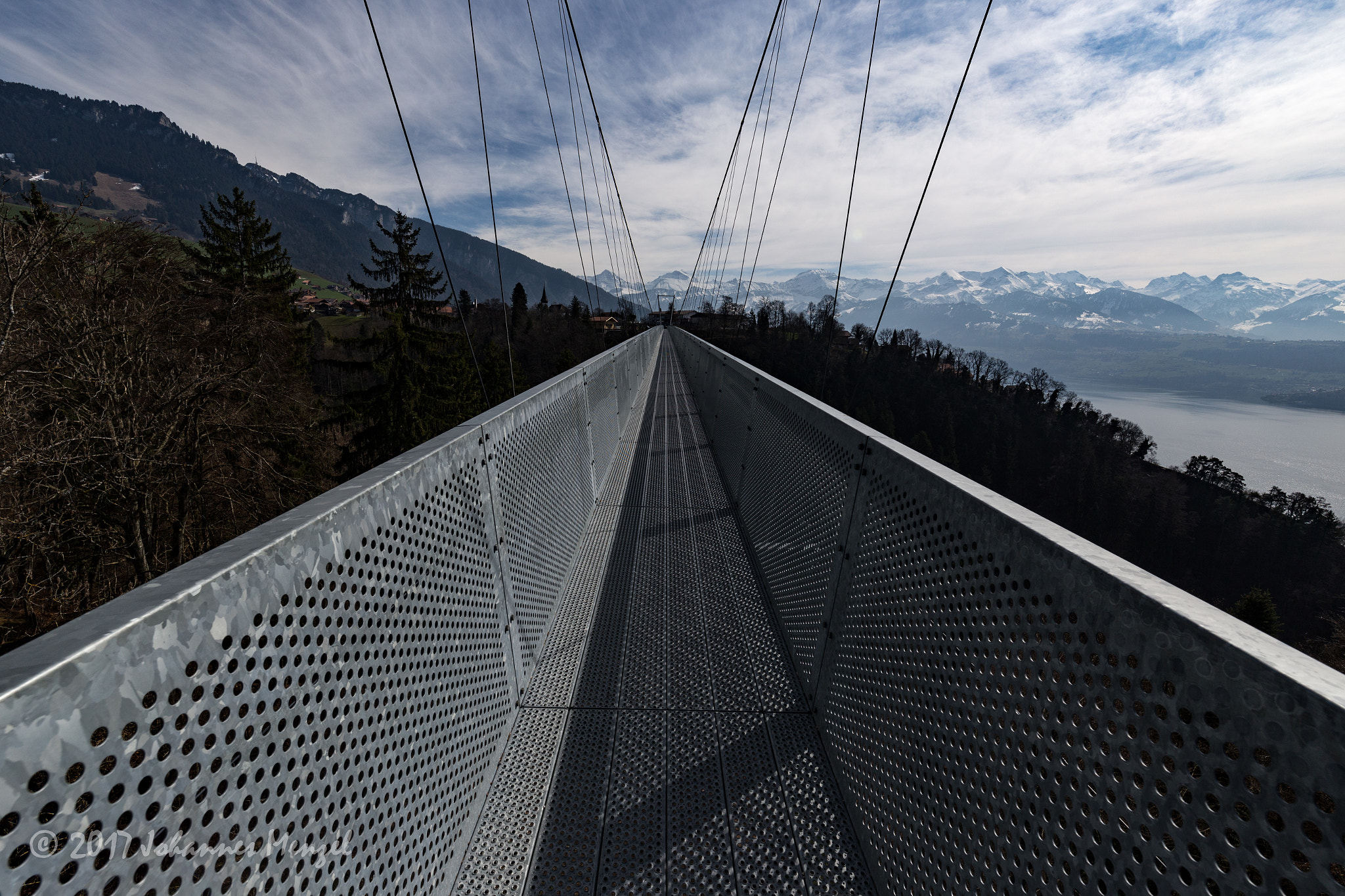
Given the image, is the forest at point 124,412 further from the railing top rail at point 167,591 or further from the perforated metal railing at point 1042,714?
the perforated metal railing at point 1042,714

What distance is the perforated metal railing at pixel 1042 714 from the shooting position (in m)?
0.77

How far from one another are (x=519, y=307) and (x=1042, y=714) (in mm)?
76994

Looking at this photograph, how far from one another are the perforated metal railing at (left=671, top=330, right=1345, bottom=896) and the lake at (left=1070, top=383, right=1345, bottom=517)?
3496 inches

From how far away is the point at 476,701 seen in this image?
1.88m

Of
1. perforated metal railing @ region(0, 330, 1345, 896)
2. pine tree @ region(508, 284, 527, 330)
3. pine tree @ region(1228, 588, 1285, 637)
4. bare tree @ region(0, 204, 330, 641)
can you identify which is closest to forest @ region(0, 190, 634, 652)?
bare tree @ region(0, 204, 330, 641)

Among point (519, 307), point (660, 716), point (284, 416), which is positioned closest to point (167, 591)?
point (660, 716)

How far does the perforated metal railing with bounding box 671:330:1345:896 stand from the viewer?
30.3 inches

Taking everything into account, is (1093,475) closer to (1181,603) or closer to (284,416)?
(284,416)

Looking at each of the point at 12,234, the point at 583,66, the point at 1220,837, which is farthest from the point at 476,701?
the point at 583,66

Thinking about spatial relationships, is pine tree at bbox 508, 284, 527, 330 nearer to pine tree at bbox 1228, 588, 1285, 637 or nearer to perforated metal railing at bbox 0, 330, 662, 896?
pine tree at bbox 1228, 588, 1285, 637

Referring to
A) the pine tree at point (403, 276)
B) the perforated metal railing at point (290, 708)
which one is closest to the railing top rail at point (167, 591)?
the perforated metal railing at point (290, 708)

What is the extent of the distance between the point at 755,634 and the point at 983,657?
Result: 1.55 meters

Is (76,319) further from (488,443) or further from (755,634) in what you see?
(755,634)

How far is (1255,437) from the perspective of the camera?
10775 centimetres
